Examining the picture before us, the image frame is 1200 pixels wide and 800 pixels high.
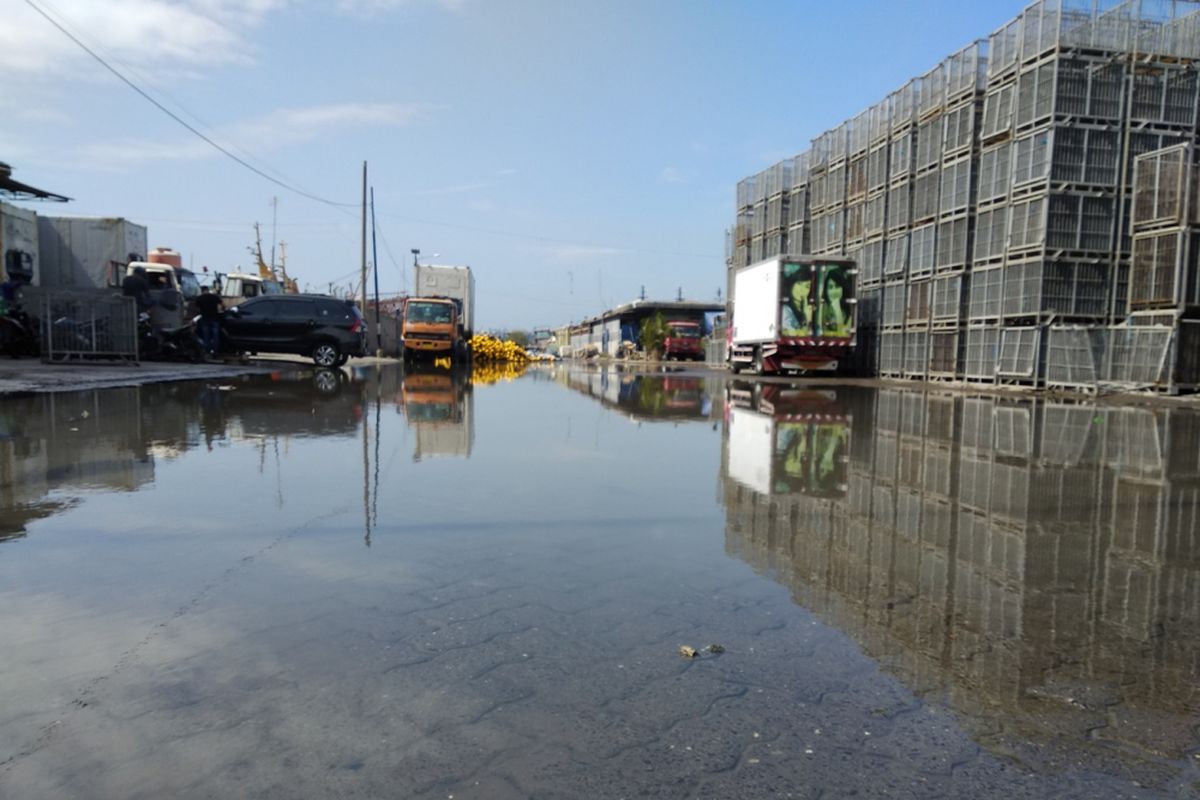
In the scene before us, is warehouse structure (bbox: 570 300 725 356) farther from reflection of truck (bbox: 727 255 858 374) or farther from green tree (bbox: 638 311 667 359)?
reflection of truck (bbox: 727 255 858 374)

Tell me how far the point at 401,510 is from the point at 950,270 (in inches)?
906

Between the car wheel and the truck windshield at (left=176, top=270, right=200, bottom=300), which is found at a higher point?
the truck windshield at (left=176, top=270, right=200, bottom=300)

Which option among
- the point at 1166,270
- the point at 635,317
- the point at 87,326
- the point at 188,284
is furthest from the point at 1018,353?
the point at 635,317

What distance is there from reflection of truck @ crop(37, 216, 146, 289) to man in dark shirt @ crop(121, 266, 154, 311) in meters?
8.38

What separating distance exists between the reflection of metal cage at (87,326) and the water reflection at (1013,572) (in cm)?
1596

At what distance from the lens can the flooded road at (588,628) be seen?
233 centimetres

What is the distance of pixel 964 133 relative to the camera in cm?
2369

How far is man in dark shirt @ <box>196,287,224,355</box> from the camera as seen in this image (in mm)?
22250

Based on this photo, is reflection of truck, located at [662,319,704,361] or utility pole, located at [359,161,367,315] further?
reflection of truck, located at [662,319,704,361]

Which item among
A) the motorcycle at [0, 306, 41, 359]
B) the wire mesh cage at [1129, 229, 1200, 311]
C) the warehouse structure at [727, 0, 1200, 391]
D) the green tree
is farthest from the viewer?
the green tree

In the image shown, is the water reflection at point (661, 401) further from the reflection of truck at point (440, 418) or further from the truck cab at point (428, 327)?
the truck cab at point (428, 327)

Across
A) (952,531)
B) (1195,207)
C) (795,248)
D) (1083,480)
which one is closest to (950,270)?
(1195,207)

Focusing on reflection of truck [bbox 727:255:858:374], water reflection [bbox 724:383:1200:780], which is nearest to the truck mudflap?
reflection of truck [bbox 727:255:858:374]

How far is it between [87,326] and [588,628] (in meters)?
19.2
